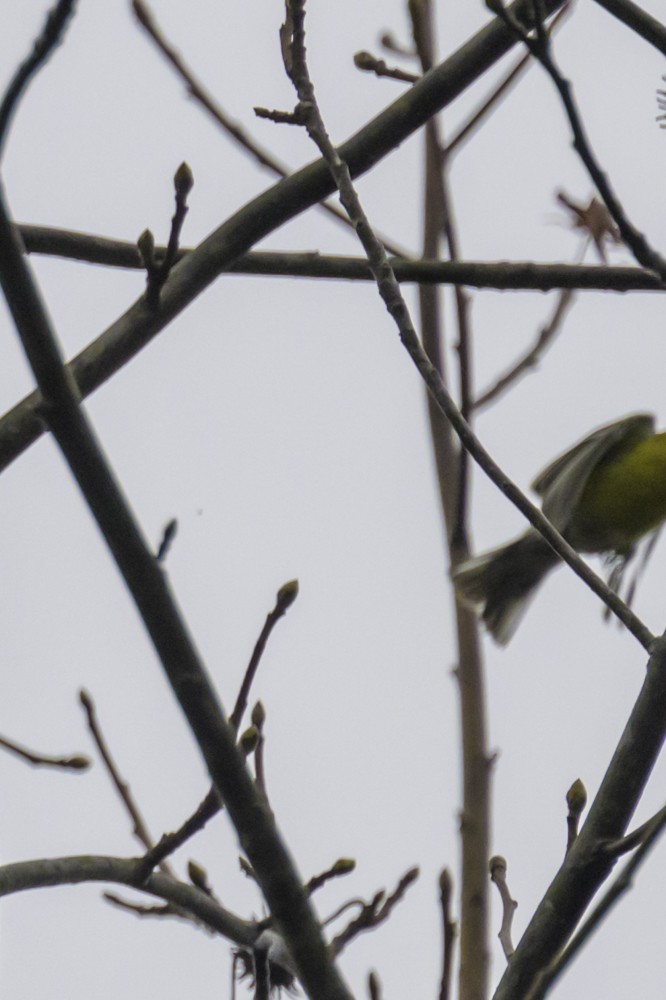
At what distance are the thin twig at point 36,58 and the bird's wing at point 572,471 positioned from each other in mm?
3299

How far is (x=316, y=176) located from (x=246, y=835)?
170cm

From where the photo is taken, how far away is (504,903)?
2654mm

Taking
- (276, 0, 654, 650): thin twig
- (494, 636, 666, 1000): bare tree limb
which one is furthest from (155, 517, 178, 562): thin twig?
(494, 636, 666, 1000): bare tree limb

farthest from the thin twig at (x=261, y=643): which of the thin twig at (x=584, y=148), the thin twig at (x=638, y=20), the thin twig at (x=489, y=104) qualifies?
the thin twig at (x=489, y=104)

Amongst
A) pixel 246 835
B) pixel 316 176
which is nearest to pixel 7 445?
pixel 316 176

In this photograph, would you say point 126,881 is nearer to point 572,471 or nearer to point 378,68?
point 378,68

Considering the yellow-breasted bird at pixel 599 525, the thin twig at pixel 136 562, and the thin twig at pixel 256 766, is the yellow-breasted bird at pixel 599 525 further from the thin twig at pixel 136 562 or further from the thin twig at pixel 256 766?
the thin twig at pixel 136 562

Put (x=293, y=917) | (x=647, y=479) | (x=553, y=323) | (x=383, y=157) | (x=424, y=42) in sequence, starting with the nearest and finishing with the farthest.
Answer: (x=293, y=917) < (x=383, y=157) < (x=424, y=42) < (x=553, y=323) < (x=647, y=479)

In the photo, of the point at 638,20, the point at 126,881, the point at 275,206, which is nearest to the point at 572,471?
the point at 275,206

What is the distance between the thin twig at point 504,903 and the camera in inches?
99.9

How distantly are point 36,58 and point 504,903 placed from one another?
6.07ft

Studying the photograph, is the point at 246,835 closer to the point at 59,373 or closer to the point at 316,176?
the point at 59,373

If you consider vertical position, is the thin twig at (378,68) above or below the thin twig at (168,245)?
above

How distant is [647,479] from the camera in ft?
19.1
